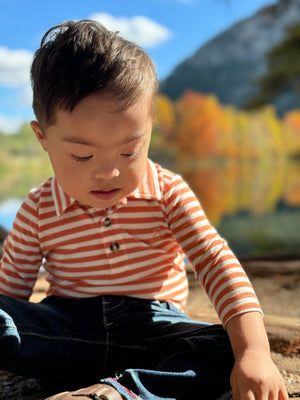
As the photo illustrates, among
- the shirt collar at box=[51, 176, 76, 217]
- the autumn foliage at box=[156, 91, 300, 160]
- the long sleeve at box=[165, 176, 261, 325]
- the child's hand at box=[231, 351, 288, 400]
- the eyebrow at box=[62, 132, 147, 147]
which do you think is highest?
the autumn foliage at box=[156, 91, 300, 160]

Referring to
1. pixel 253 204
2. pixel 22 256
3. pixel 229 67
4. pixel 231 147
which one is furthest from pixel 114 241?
pixel 229 67

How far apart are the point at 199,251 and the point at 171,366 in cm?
24

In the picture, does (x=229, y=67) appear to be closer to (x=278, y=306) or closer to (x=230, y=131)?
(x=230, y=131)

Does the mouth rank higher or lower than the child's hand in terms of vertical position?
higher

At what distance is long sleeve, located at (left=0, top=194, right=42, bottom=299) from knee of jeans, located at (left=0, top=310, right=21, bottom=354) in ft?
0.62

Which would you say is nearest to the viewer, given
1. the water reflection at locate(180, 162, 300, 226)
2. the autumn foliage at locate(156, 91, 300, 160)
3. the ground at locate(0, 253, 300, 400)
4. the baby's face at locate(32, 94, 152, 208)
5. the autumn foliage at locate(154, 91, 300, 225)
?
the baby's face at locate(32, 94, 152, 208)

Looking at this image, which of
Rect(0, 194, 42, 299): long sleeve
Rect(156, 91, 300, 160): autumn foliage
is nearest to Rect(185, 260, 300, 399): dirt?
Rect(0, 194, 42, 299): long sleeve

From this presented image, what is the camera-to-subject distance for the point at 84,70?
931mm

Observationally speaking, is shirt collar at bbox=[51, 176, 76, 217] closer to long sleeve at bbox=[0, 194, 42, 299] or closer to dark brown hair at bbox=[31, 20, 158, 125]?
long sleeve at bbox=[0, 194, 42, 299]

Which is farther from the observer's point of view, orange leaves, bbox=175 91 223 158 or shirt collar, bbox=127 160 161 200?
orange leaves, bbox=175 91 223 158

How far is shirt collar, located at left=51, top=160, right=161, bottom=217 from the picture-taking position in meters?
1.11

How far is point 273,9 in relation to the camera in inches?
200

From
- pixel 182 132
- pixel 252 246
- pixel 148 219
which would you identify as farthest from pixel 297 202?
pixel 148 219

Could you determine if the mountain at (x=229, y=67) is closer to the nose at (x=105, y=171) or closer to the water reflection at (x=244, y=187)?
the water reflection at (x=244, y=187)
